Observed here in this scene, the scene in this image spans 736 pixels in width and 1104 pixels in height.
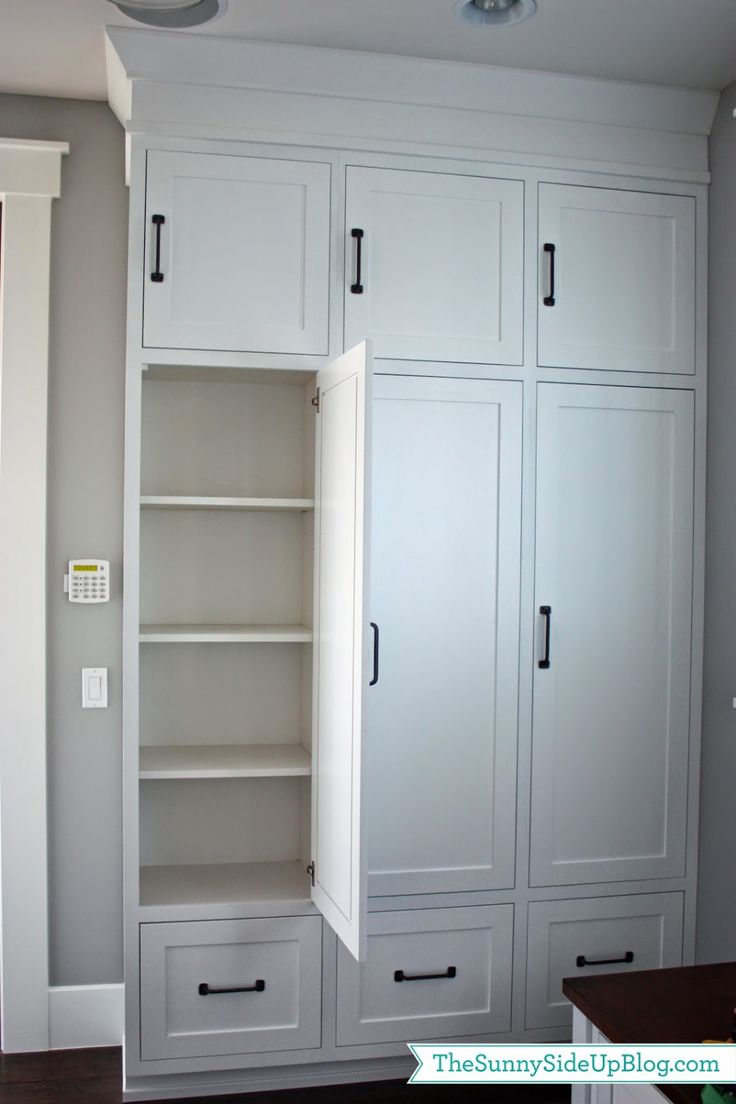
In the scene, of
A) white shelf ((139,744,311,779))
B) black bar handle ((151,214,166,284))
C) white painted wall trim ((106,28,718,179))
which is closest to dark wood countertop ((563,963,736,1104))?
white shelf ((139,744,311,779))

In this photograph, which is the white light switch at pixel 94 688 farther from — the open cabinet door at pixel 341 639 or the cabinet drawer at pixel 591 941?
the cabinet drawer at pixel 591 941

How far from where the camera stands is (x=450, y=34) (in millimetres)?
2465

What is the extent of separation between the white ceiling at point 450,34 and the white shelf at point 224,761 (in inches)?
72.6

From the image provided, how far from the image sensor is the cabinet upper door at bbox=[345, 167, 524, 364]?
104 inches

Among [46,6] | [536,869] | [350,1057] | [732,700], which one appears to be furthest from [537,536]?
[46,6]

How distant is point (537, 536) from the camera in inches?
107

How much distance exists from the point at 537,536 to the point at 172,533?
41.2 inches

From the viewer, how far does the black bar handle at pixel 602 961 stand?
2.76 meters

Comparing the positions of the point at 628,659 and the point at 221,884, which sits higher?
the point at 628,659

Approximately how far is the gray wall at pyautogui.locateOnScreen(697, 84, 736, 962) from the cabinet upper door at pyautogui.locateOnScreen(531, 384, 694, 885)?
64 mm

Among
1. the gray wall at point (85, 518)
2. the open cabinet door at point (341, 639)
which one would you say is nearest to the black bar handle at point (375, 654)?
the open cabinet door at point (341, 639)

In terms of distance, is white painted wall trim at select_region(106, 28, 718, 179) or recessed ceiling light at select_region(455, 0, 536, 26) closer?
recessed ceiling light at select_region(455, 0, 536, 26)

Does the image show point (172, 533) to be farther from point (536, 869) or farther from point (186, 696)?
point (536, 869)

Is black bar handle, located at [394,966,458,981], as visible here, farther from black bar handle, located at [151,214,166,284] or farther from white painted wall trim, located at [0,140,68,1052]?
black bar handle, located at [151,214,166,284]
